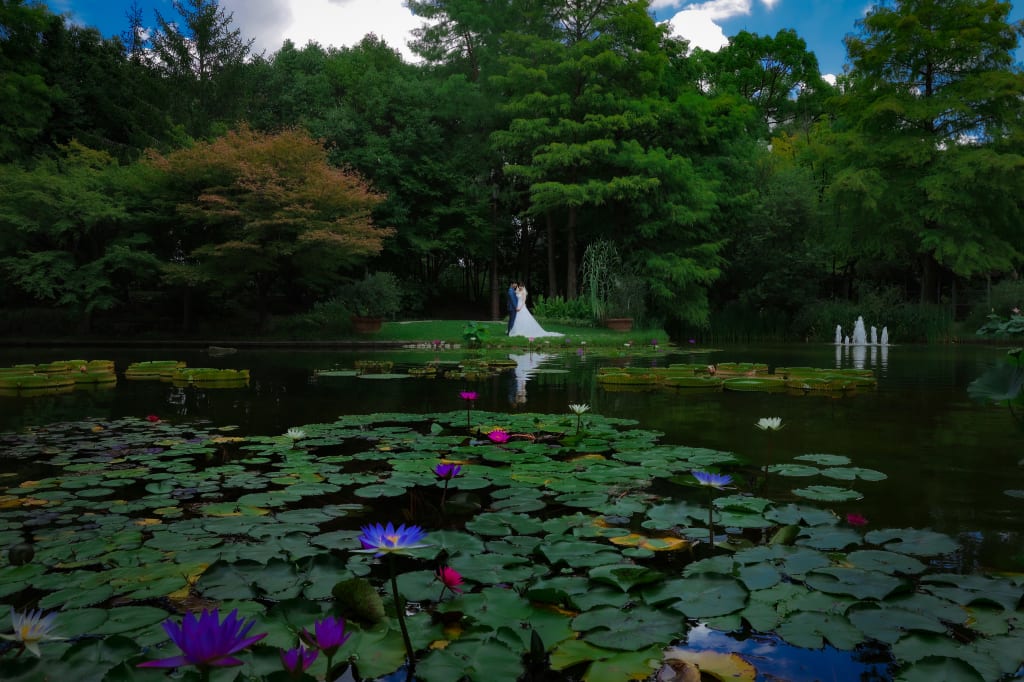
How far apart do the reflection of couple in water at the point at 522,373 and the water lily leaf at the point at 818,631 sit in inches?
159

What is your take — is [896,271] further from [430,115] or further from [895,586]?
[895,586]

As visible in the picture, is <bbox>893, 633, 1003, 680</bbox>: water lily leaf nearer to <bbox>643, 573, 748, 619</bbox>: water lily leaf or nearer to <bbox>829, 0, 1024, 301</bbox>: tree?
<bbox>643, 573, 748, 619</bbox>: water lily leaf

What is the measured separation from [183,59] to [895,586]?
3020cm

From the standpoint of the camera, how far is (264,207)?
50.4 feet

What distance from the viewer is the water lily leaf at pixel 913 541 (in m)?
1.92

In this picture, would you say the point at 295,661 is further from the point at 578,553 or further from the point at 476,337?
the point at 476,337

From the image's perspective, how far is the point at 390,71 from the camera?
89.1ft

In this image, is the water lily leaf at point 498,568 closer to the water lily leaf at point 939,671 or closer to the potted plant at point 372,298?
the water lily leaf at point 939,671

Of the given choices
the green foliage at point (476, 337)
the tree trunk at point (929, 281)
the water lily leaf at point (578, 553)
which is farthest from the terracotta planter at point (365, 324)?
the tree trunk at point (929, 281)

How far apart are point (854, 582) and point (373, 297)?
16139 mm

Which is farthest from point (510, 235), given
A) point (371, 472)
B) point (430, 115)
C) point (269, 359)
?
point (371, 472)

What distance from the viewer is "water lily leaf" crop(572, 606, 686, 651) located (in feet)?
4.49

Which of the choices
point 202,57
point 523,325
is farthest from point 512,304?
point 202,57

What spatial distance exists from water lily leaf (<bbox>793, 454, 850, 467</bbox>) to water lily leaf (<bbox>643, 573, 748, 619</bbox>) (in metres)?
1.74
